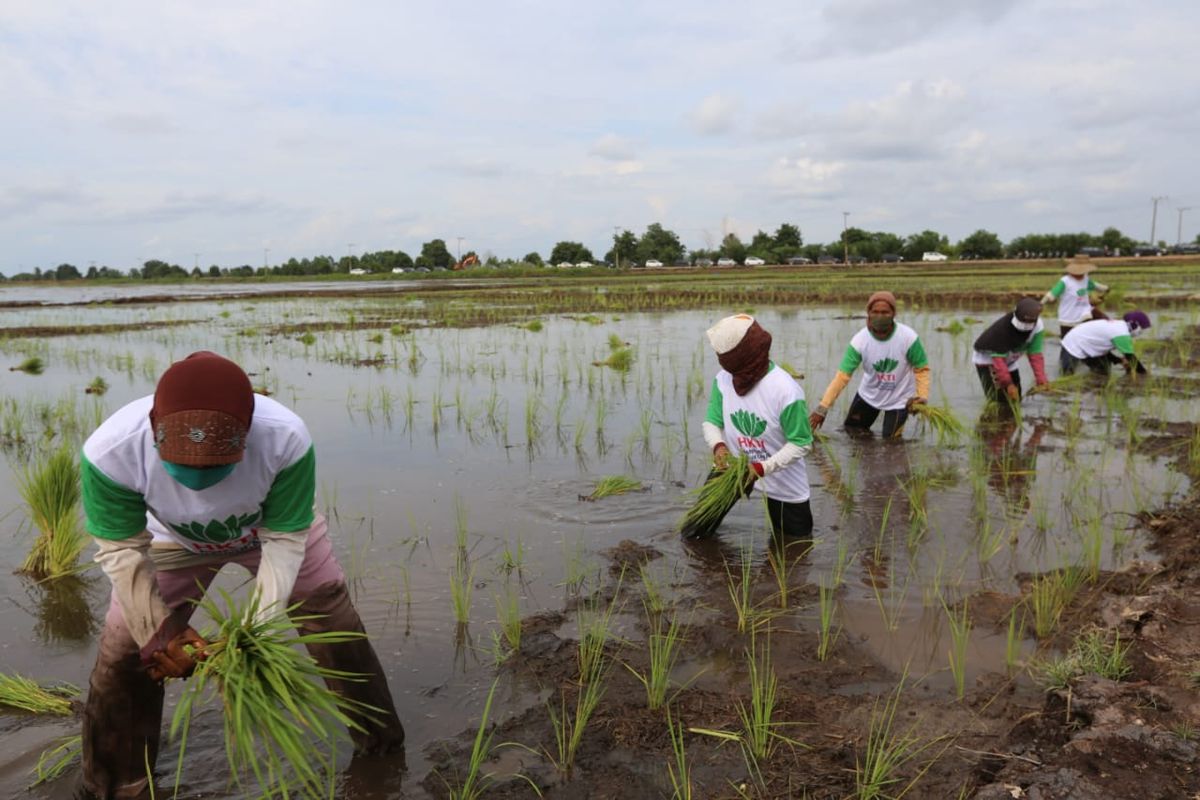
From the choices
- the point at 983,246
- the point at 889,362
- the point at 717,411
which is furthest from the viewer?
the point at 983,246

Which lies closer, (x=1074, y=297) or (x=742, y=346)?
(x=742, y=346)

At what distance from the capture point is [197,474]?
1794 millimetres

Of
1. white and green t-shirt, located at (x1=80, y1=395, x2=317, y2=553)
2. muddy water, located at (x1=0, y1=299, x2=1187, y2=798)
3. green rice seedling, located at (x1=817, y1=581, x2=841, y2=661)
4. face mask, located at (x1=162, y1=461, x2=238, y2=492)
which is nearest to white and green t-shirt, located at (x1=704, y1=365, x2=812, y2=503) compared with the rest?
muddy water, located at (x1=0, y1=299, x2=1187, y2=798)

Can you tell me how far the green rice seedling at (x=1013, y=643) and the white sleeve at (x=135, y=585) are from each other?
2542 millimetres

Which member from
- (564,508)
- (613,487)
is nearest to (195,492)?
(564,508)

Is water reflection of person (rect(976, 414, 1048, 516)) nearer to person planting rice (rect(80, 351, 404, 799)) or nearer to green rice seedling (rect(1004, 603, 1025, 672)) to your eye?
green rice seedling (rect(1004, 603, 1025, 672))

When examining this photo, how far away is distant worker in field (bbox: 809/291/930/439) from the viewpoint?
5242mm

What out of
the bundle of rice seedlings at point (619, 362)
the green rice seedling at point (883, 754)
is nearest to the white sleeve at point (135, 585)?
the green rice seedling at point (883, 754)

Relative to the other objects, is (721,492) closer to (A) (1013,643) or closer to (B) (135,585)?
(A) (1013,643)

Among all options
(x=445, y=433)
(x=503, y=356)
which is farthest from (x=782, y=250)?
(x=445, y=433)

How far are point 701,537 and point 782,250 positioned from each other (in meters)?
59.5

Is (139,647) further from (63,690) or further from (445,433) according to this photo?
(445,433)

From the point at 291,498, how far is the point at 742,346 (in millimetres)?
2035

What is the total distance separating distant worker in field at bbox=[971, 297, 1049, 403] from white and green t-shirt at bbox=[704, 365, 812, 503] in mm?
3559
